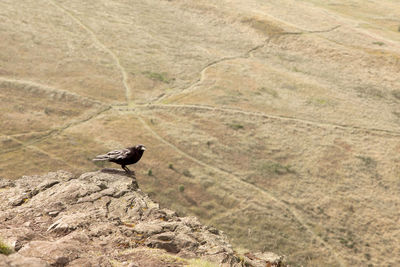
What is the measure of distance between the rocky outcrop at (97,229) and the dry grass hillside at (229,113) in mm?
19537

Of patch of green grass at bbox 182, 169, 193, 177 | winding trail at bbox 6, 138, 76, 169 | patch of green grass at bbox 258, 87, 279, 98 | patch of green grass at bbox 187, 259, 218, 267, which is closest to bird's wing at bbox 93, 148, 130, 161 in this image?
patch of green grass at bbox 187, 259, 218, 267

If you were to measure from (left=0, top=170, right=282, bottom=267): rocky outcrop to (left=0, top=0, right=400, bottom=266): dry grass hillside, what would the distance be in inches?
769

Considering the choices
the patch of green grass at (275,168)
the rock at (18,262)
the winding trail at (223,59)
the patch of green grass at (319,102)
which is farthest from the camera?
the patch of green grass at (319,102)

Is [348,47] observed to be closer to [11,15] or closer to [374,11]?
[374,11]

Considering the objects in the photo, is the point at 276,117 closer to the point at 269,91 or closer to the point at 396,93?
the point at 269,91

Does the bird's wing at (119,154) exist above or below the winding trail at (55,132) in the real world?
above

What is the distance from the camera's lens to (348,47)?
73375 millimetres

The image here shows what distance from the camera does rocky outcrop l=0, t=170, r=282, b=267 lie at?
366 inches

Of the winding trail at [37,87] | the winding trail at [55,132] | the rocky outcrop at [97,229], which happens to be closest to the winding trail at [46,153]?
the winding trail at [55,132]

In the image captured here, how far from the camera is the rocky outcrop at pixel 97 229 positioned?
9.29 metres

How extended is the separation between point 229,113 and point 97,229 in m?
42.5

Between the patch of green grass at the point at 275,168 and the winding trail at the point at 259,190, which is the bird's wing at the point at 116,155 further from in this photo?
the patch of green grass at the point at 275,168

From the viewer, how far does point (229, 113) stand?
5275 cm

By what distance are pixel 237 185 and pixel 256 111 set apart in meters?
15.4
